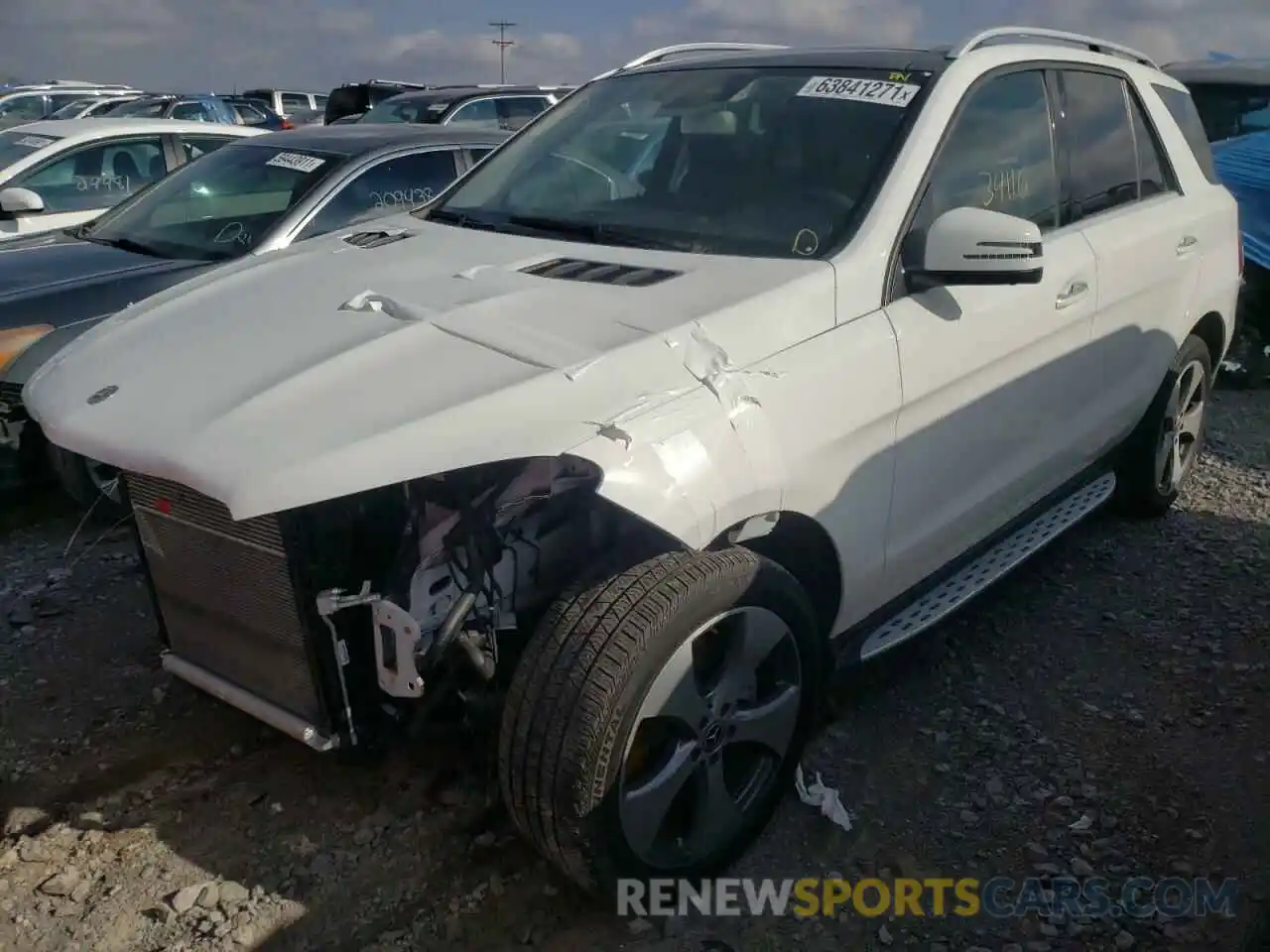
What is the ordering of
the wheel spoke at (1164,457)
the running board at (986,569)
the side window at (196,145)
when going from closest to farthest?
1. the running board at (986,569)
2. the wheel spoke at (1164,457)
3. the side window at (196,145)

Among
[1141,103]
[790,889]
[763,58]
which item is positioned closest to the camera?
[790,889]

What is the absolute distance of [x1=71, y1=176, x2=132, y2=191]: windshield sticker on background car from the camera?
700 cm

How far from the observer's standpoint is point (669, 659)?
2.27 meters

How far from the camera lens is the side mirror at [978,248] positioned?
2719 millimetres

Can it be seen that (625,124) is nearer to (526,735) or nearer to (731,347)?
(731,347)

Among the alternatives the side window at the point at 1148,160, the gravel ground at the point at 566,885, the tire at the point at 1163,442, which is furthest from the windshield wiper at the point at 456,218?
the tire at the point at 1163,442

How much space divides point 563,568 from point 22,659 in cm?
215

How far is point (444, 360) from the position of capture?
2.27 metres

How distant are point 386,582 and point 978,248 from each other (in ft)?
5.41

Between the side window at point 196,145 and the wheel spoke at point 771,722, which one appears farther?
the side window at point 196,145

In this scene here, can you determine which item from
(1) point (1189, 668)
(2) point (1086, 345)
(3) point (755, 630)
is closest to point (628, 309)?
(3) point (755, 630)

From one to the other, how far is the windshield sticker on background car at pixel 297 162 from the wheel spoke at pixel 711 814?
3.96m

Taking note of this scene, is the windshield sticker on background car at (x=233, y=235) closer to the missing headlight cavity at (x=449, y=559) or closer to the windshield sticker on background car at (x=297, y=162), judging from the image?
the windshield sticker on background car at (x=297, y=162)

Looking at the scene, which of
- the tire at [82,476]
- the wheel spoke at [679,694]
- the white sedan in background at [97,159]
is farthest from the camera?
the white sedan in background at [97,159]
